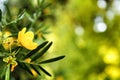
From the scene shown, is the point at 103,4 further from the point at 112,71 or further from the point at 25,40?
the point at 25,40

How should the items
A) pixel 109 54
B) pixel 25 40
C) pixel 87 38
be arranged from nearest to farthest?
pixel 25 40 < pixel 109 54 < pixel 87 38

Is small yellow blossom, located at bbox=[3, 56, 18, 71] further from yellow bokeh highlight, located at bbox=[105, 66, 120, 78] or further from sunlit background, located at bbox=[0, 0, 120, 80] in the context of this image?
yellow bokeh highlight, located at bbox=[105, 66, 120, 78]

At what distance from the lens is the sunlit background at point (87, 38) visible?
4.25 metres

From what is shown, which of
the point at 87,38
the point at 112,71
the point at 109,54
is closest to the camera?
the point at 112,71

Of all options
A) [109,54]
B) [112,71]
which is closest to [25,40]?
[112,71]

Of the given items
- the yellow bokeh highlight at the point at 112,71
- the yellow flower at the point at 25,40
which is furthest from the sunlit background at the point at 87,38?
the yellow flower at the point at 25,40

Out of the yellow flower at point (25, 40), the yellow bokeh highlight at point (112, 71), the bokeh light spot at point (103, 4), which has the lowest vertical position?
the yellow bokeh highlight at point (112, 71)

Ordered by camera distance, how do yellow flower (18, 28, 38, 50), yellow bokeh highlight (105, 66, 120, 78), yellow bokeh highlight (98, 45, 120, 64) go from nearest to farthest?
yellow flower (18, 28, 38, 50) < yellow bokeh highlight (105, 66, 120, 78) < yellow bokeh highlight (98, 45, 120, 64)

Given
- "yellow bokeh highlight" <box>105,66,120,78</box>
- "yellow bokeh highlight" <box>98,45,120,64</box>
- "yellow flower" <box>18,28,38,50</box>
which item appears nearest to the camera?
"yellow flower" <box>18,28,38,50</box>

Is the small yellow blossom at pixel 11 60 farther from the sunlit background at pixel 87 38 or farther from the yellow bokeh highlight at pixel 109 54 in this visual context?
the yellow bokeh highlight at pixel 109 54

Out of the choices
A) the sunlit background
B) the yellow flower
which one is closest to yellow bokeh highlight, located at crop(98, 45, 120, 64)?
the sunlit background

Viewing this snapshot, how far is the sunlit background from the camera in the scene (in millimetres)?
4254

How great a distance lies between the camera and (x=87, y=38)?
4.67 metres

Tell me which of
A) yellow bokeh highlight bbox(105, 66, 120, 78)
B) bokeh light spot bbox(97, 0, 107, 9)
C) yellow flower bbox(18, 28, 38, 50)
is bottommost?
yellow bokeh highlight bbox(105, 66, 120, 78)
